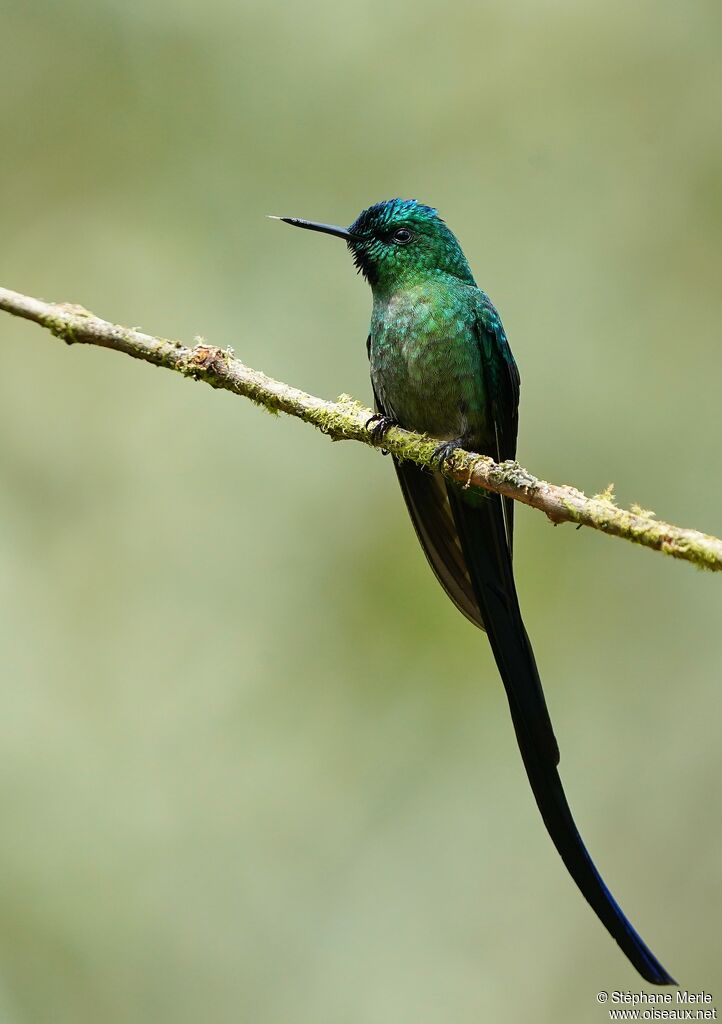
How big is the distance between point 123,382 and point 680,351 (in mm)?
3246

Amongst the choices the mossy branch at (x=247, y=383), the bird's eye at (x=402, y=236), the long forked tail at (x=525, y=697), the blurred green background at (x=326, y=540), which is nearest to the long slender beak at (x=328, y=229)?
the bird's eye at (x=402, y=236)

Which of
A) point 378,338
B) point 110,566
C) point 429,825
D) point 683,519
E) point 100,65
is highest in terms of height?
point 100,65

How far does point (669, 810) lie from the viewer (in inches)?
221

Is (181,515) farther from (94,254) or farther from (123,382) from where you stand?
(94,254)

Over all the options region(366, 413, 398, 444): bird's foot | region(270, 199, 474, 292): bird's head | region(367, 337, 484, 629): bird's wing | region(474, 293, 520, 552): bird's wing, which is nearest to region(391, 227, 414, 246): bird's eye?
region(270, 199, 474, 292): bird's head

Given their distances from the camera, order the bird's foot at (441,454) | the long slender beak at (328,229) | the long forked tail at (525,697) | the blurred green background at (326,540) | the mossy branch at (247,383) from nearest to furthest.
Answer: the mossy branch at (247,383)
the long forked tail at (525,697)
the bird's foot at (441,454)
the long slender beak at (328,229)
the blurred green background at (326,540)

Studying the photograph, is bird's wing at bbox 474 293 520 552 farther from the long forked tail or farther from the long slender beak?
the long slender beak

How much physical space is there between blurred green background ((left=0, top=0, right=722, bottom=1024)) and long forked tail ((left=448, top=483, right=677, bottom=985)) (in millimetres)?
1975

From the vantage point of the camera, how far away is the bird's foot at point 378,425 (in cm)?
389

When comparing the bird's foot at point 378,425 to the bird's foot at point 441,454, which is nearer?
the bird's foot at point 441,454

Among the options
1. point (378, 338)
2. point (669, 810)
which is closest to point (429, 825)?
point (669, 810)

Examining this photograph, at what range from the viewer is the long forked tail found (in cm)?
339

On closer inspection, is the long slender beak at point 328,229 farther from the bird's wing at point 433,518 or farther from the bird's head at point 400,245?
the bird's wing at point 433,518

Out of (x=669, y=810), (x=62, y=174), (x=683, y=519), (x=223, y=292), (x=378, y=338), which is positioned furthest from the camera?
(x=62, y=174)
